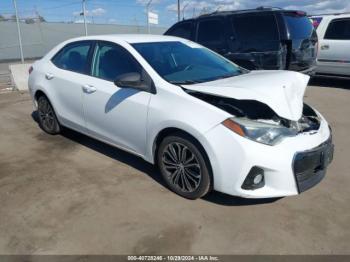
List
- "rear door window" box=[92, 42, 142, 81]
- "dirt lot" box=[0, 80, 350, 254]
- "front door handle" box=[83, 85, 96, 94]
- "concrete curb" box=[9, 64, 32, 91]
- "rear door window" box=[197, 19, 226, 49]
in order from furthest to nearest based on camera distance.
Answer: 1. "concrete curb" box=[9, 64, 32, 91]
2. "rear door window" box=[197, 19, 226, 49]
3. "front door handle" box=[83, 85, 96, 94]
4. "rear door window" box=[92, 42, 142, 81]
5. "dirt lot" box=[0, 80, 350, 254]

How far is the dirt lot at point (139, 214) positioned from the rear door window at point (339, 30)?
18.8ft

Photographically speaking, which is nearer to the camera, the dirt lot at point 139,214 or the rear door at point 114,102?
the dirt lot at point 139,214

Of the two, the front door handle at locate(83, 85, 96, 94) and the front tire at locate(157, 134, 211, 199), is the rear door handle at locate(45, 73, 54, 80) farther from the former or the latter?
the front tire at locate(157, 134, 211, 199)

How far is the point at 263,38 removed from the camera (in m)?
7.84

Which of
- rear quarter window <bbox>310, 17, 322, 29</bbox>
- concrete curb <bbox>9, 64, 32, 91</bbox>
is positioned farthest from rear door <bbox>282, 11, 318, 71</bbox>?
concrete curb <bbox>9, 64, 32, 91</bbox>

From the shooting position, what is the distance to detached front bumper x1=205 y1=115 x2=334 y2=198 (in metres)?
3.17

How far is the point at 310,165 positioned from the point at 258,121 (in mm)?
620

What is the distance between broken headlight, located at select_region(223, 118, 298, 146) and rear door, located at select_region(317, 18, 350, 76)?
7.19 m

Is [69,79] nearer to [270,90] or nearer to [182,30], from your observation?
[270,90]

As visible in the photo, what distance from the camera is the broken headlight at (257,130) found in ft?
10.5

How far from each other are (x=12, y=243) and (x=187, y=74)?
241cm

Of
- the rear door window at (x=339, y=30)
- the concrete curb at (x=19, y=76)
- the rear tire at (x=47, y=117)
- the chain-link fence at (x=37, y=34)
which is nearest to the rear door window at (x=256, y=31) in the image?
the rear door window at (x=339, y=30)

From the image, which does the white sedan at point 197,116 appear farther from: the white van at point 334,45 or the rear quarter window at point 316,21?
the rear quarter window at point 316,21

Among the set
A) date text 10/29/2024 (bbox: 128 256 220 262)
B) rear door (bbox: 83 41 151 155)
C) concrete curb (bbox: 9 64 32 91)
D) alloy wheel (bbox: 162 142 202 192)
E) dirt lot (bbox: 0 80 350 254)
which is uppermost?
rear door (bbox: 83 41 151 155)
